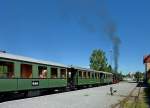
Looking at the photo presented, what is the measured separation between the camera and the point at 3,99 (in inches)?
752

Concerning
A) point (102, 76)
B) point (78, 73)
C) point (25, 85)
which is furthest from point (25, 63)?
point (102, 76)

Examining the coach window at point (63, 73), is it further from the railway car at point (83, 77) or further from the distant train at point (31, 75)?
the railway car at point (83, 77)

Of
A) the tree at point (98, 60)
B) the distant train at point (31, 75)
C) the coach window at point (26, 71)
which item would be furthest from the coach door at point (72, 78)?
the tree at point (98, 60)

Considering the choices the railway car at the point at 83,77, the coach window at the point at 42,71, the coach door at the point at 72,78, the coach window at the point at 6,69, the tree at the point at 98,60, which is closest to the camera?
the coach window at the point at 6,69

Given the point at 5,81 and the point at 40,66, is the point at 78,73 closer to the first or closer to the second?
the point at 40,66

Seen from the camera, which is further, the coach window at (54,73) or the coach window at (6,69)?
the coach window at (54,73)

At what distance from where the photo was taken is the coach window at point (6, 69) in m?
17.4

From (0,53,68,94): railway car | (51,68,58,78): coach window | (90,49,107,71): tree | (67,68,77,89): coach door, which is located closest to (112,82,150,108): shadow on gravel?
(0,53,68,94): railway car

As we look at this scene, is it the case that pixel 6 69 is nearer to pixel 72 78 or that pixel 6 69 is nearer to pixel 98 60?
pixel 72 78

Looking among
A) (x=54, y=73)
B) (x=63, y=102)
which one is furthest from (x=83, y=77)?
(x=63, y=102)

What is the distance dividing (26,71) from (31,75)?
0.66 meters

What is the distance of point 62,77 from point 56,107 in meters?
12.5

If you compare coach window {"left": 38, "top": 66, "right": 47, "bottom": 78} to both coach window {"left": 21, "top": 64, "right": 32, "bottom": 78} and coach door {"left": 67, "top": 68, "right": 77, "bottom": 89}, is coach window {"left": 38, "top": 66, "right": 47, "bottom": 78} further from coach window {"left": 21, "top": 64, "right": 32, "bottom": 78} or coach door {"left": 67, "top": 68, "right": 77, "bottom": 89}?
coach door {"left": 67, "top": 68, "right": 77, "bottom": 89}

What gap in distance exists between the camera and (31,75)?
21.3 metres
